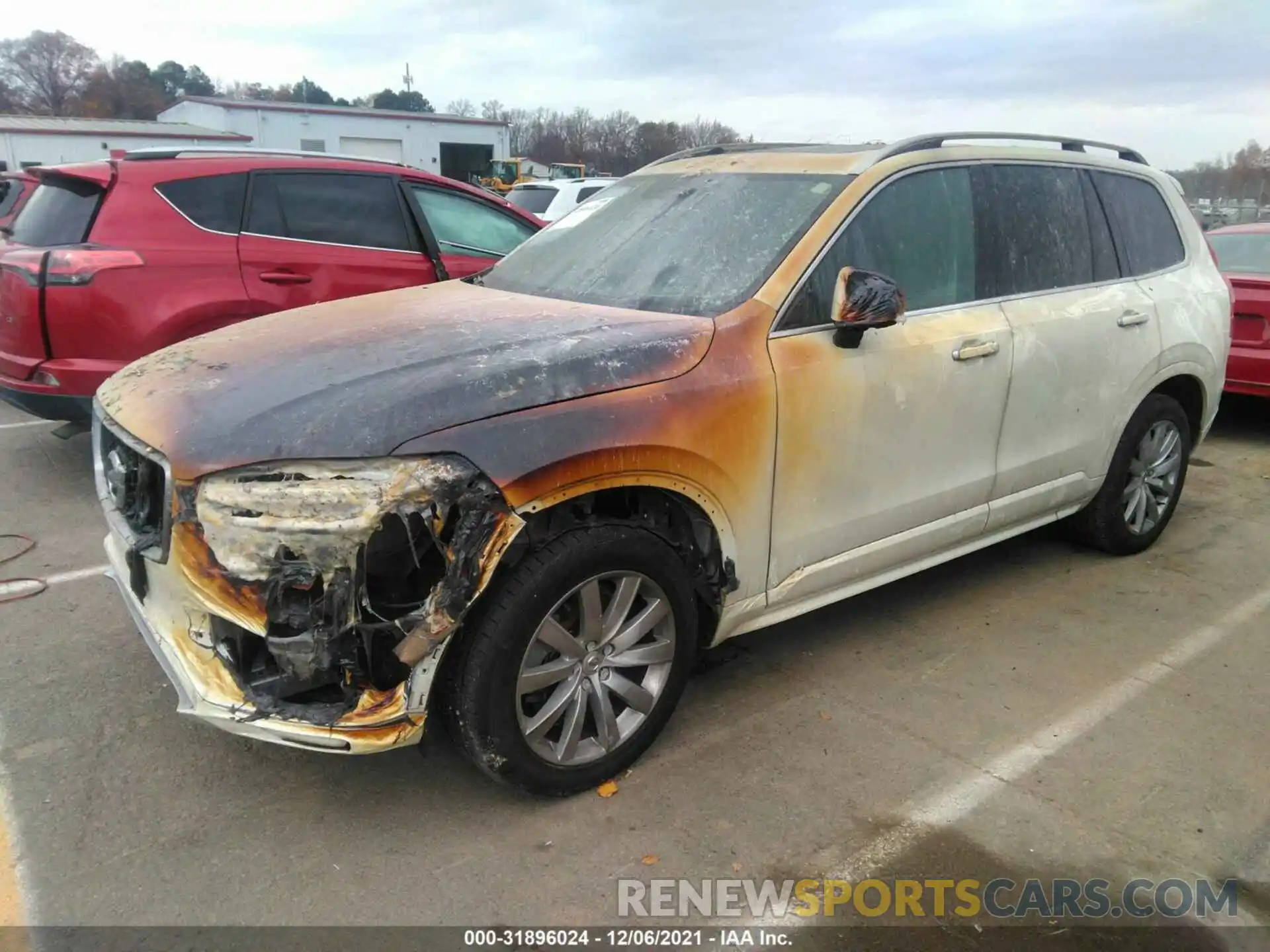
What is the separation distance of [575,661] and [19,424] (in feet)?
19.8

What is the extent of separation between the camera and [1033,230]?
403 cm

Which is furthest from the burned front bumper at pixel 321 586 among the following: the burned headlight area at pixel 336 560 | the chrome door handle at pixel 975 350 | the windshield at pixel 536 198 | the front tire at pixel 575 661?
the windshield at pixel 536 198

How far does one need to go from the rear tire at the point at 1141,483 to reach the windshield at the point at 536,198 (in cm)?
1177


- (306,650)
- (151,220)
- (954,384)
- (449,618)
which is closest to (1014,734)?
(954,384)

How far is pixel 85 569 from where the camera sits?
14.3ft

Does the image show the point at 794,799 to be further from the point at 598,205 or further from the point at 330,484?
the point at 598,205

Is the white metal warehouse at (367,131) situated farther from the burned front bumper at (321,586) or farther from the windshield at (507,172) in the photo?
the burned front bumper at (321,586)

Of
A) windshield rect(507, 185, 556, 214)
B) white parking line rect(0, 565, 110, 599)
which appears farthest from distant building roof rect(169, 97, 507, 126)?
white parking line rect(0, 565, 110, 599)

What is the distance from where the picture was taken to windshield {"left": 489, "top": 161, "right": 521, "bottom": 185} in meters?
39.2

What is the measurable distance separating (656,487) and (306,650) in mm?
1077

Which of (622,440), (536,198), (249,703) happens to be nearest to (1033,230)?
(622,440)

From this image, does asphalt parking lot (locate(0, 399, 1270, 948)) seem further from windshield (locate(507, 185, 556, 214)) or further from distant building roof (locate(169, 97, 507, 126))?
distant building roof (locate(169, 97, 507, 126))

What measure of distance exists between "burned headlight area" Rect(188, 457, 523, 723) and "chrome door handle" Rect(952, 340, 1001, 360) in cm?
200

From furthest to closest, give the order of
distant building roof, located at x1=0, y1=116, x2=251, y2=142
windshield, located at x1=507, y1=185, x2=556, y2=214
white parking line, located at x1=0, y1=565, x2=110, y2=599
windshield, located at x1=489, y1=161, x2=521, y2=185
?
windshield, located at x1=489, y1=161, x2=521, y2=185 < distant building roof, located at x1=0, y1=116, x2=251, y2=142 < windshield, located at x1=507, y1=185, x2=556, y2=214 < white parking line, located at x1=0, y1=565, x2=110, y2=599
